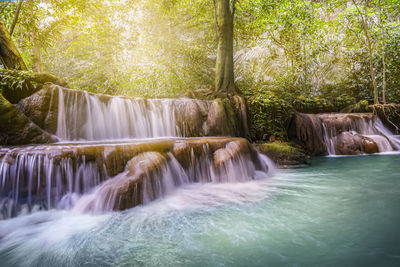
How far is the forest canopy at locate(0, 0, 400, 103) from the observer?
10.0 meters

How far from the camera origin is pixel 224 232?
213cm

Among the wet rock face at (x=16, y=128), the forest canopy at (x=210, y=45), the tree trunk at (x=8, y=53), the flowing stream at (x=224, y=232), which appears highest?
the forest canopy at (x=210, y=45)

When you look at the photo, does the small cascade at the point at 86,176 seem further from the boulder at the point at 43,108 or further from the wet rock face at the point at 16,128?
the boulder at the point at 43,108

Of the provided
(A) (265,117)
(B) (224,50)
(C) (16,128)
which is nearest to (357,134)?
(A) (265,117)

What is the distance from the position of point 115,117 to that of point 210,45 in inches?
352

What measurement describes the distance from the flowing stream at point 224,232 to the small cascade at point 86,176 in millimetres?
186

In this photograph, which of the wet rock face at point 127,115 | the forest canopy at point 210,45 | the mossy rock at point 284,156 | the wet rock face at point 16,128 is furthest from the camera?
the forest canopy at point 210,45

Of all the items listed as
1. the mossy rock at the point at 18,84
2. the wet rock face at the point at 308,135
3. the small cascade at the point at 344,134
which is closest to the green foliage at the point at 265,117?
the wet rock face at the point at 308,135

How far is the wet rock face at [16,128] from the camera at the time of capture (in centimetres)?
405

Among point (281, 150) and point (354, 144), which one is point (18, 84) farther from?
point (354, 144)

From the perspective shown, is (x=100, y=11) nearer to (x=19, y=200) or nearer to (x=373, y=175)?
(x=19, y=200)

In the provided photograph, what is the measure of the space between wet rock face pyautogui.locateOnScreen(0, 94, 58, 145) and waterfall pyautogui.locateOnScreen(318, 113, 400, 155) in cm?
923

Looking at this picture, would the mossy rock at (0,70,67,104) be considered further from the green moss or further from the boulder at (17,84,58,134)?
the green moss

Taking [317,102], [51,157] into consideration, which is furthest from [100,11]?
[317,102]
